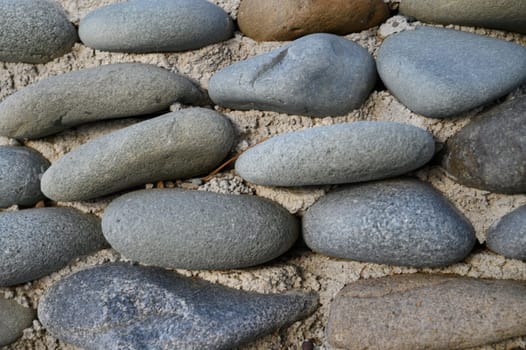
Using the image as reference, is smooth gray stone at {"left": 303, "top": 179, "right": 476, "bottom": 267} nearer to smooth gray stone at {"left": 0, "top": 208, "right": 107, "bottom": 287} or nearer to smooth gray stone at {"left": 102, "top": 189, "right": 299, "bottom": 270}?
smooth gray stone at {"left": 102, "top": 189, "right": 299, "bottom": 270}

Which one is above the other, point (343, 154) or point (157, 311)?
point (343, 154)

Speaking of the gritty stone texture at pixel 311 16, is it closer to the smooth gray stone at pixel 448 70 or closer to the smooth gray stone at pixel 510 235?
the smooth gray stone at pixel 448 70

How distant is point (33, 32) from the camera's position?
1.19 m

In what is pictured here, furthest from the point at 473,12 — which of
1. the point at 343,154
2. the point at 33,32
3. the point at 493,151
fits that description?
the point at 33,32

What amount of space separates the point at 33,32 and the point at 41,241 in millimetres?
494

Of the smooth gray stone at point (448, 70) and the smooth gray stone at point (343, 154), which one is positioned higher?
the smooth gray stone at point (448, 70)

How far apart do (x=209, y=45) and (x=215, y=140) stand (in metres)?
0.26

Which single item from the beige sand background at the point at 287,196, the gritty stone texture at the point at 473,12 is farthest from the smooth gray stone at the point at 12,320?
the gritty stone texture at the point at 473,12

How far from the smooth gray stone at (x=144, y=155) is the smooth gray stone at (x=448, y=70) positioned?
0.37m

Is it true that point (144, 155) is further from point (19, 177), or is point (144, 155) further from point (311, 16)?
point (311, 16)

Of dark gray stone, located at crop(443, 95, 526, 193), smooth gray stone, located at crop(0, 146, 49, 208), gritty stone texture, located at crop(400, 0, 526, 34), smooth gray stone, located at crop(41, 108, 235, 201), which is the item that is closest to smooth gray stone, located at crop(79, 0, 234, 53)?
smooth gray stone, located at crop(41, 108, 235, 201)

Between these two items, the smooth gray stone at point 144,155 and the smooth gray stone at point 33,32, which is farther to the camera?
the smooth gray stone at point 33,32

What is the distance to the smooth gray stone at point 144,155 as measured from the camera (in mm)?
1036

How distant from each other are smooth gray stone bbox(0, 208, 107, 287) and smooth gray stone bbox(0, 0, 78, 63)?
1.25 feet
